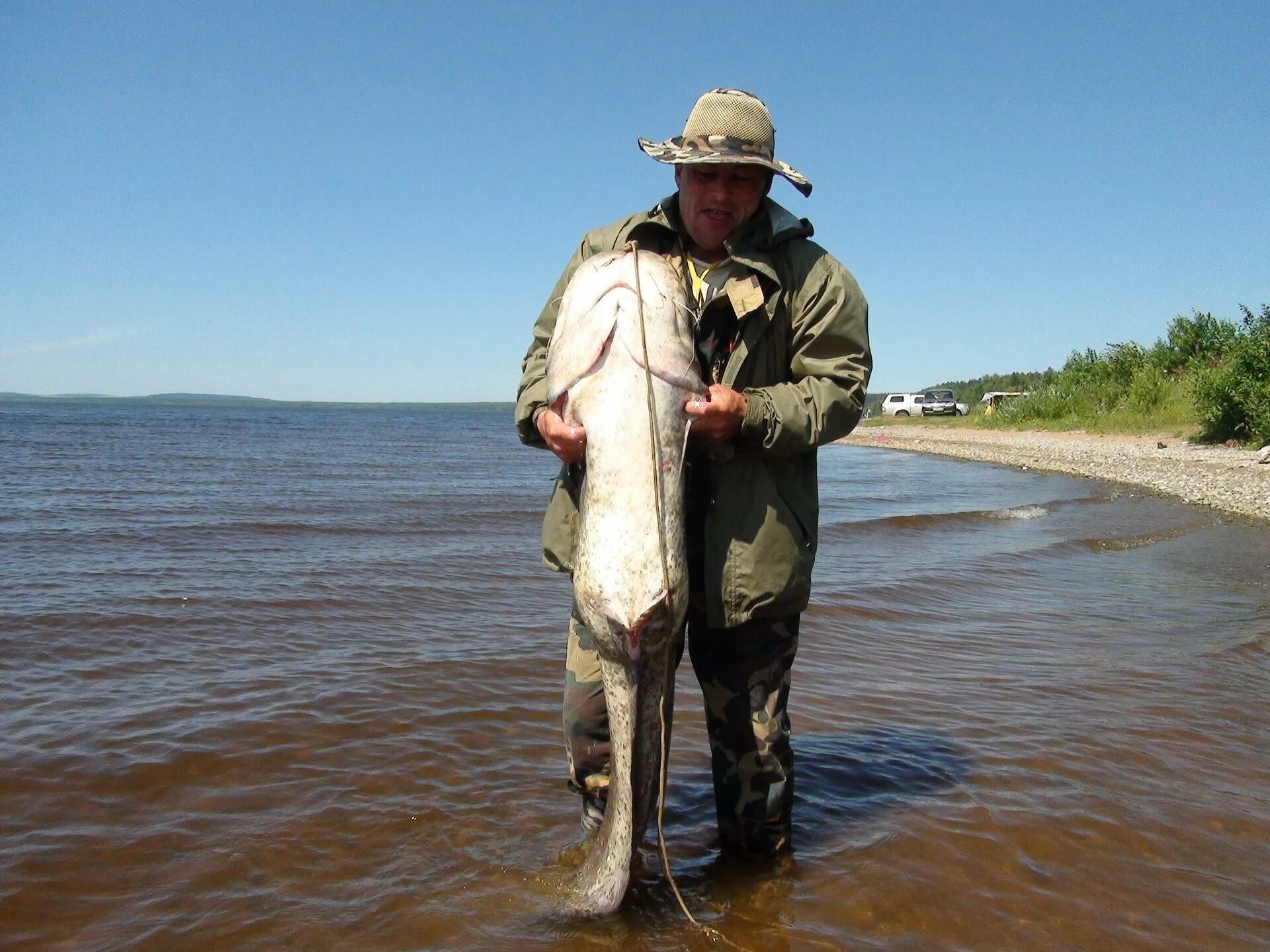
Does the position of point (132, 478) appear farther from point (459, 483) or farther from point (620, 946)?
point (620, 946)

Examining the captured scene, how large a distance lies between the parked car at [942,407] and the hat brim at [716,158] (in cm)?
5884

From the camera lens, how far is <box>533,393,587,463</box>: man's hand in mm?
2789

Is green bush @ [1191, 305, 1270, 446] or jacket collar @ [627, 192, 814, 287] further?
green bush @ [1191, 305, 1270, 446]

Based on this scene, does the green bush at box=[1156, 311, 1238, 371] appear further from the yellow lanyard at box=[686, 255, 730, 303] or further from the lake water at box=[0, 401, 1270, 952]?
the yellow lanyard at box=[686, 255, 730, 303]

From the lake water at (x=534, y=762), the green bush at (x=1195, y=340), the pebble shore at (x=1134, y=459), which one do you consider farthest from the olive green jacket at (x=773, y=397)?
the green bush at (x=1195, y=340)

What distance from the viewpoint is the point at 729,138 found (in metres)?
2.99

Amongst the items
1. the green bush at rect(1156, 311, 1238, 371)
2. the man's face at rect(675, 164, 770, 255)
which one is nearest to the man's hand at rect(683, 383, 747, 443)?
the man's face at rect(675, 164, 770, 255)

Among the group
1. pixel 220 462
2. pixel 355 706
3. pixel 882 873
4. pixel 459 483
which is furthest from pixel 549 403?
pixel 220 462

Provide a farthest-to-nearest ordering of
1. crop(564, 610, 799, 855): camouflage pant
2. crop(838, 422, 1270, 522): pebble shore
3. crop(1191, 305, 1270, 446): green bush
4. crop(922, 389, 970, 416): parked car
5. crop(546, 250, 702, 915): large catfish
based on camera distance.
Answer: crop(922, 389, 970, 416): parked car < crop(1191, 305, 1270, 446): green bush < crop(838, 422, 1270, 522): pebble shore < crop(564, 610, 799, 855): camouflage pant < crop(546, 250, 702, 915): large catfish

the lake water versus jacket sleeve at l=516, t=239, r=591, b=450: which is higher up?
jacket sleeve at l=516, t=239, r=591, b=450

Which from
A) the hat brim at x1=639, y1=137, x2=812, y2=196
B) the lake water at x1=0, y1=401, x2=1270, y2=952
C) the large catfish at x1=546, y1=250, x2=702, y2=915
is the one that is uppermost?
the hat brim at x1=639, y1=137, x2=812, y2=196

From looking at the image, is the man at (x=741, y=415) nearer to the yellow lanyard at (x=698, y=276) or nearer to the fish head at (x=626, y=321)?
the yellow lanyard at (x=698, y=276)

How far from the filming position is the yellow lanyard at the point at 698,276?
3.14m

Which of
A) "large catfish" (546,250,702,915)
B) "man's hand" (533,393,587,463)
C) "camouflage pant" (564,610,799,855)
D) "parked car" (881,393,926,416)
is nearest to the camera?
"large catfish" (546,250,702,915)
